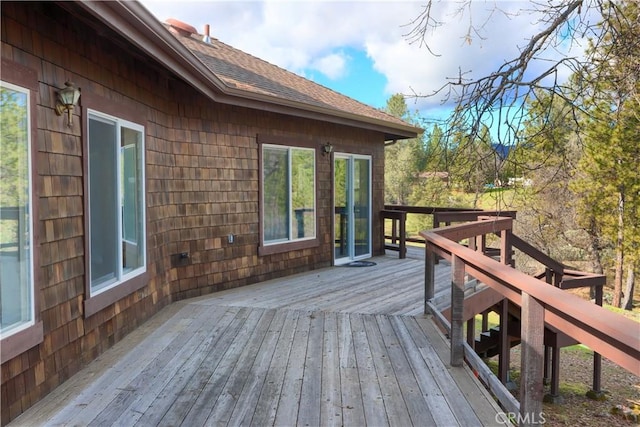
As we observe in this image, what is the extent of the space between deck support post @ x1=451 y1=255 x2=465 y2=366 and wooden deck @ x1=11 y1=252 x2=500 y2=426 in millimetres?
121

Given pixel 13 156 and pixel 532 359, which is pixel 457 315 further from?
pixel 13 156

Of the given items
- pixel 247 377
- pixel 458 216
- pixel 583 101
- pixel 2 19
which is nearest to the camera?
pixel 2 19

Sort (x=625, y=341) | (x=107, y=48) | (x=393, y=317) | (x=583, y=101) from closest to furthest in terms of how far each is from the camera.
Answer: (x=625, y=341)
(x=107, y=48)
(x=583, y=101)
(x=393, y=317)

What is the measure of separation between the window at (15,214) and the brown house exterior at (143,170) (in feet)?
0.08

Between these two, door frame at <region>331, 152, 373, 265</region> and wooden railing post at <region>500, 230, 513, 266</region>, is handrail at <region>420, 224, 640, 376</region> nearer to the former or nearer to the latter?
wooden railing post at <region>500, 230, 513, 266</region>

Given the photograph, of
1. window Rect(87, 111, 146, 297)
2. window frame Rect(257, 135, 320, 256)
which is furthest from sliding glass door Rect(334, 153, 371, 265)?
window Rect(87, 111, 146, 297)

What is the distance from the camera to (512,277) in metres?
2.07

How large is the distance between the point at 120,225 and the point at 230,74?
299 centimetres

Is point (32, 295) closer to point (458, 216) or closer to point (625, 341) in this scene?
point (625, 341)

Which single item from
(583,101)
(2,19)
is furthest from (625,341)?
(583,101)

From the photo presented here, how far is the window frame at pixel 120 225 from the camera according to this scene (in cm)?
320

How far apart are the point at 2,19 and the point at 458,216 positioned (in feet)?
17.5

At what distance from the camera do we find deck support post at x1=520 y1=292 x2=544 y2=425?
1890 mm

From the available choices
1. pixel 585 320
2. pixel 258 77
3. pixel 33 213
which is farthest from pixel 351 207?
pixel 585 320
